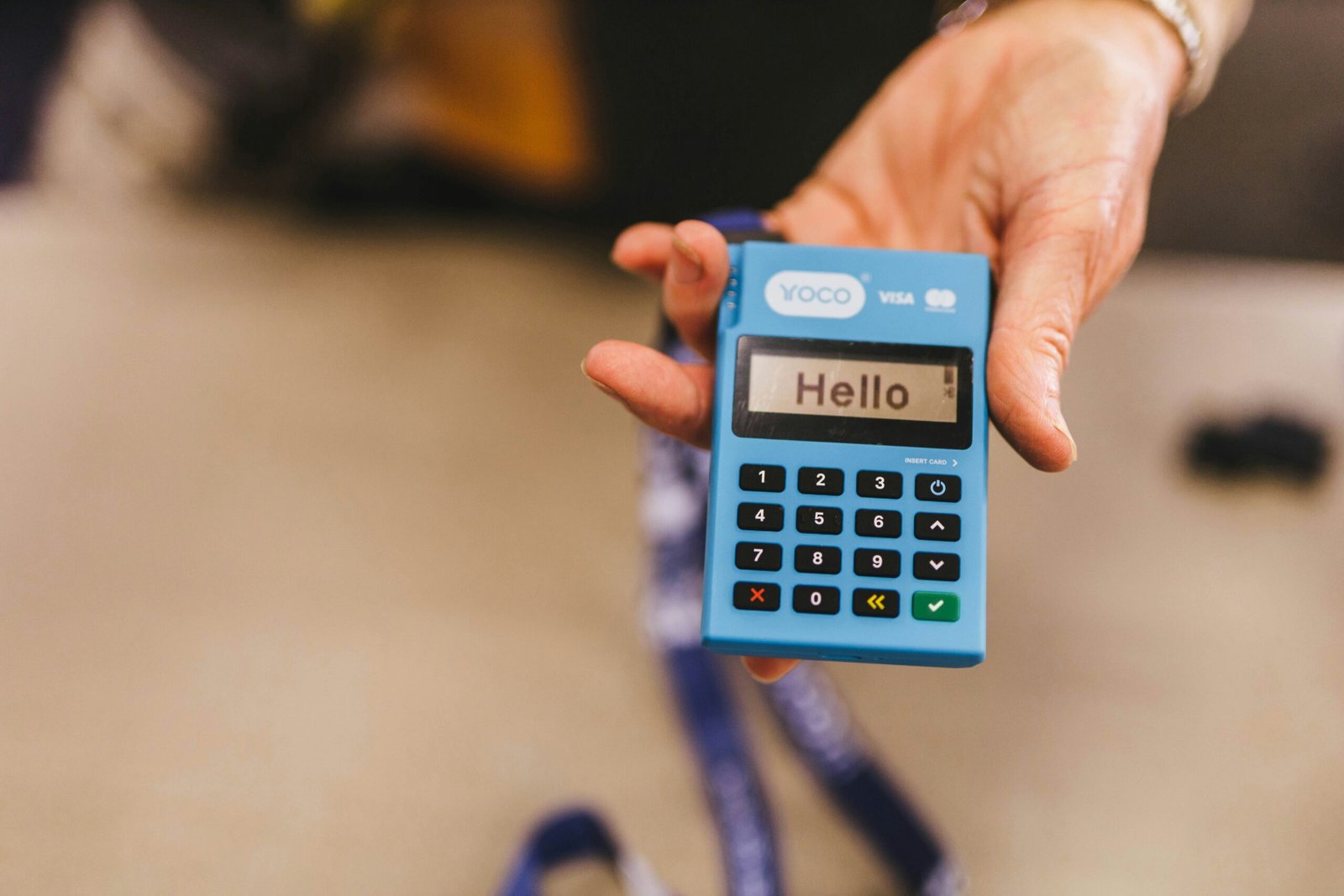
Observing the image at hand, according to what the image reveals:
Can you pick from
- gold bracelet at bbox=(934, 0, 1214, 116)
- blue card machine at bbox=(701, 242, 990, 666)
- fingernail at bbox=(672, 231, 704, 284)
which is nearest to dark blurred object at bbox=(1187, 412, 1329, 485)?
gold bracelet at bbox=(934, 0, 1214, 116)

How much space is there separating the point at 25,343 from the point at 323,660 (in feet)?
1.38

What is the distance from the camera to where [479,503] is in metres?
0.75

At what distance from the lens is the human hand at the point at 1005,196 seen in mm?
420

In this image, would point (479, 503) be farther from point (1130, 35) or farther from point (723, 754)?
point (1130, 35)

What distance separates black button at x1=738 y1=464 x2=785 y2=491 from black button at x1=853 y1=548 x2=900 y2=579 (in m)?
0.05

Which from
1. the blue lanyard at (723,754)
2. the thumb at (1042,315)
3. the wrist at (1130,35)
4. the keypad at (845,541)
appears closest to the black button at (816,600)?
the keypad at (845,541)

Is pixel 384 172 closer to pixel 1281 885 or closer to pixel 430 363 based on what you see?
pixel 430 363

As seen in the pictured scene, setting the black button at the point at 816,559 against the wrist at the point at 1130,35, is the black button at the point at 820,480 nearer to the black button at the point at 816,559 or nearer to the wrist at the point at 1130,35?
the black button at the point at 816,559

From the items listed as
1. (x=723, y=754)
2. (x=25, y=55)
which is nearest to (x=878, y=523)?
(x=723, y=754)

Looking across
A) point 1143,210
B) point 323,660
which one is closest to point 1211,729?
point 1143,210

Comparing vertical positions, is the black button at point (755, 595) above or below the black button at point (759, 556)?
below

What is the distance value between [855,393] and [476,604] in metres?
0.37

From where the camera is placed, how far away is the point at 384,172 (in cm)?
90

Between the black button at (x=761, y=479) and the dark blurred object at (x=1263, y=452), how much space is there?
0.48m
